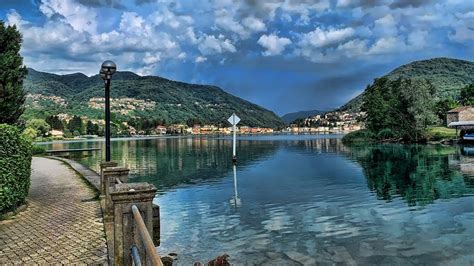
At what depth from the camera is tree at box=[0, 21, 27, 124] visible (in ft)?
75.8

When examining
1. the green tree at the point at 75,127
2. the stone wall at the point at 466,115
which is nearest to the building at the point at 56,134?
the green tree at the point at 75,127

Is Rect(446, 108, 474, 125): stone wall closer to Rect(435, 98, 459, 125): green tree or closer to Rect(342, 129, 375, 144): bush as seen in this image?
Rect(435, 98, 459, 125): green tree

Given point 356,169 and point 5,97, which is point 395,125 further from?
point 5,97

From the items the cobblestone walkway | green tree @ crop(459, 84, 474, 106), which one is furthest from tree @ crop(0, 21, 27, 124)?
green tree @ crop(459, 84, 474, 106)

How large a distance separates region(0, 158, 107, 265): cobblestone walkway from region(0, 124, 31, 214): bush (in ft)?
1.56

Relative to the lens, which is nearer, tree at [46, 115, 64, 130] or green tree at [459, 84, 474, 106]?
green tree at [459, 84, 474, 106]

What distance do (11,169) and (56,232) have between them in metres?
2.67

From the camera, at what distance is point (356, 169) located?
28234mm

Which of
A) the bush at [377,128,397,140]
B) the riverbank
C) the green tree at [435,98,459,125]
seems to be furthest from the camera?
the green tree at [435,98,459,125]

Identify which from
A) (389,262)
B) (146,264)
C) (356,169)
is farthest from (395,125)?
(146,264)

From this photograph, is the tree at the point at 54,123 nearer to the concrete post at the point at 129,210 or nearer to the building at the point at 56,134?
the building at the point at 56,134

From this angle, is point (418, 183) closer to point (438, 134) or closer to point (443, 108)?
point (438, 134)

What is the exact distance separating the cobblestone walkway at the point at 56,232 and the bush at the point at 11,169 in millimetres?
475

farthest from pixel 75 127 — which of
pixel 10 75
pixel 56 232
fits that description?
pixel 56 232
